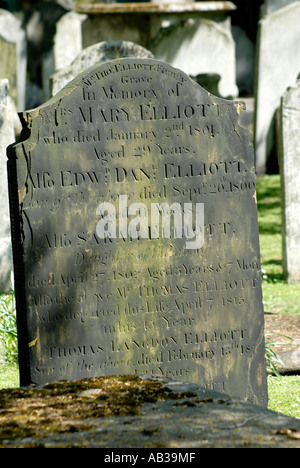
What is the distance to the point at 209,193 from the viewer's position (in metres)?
4.66

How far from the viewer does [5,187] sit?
25.2ft

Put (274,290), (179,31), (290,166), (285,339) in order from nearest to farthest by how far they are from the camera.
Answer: (285,339)
(274,290)
(290,166)
(179,31)

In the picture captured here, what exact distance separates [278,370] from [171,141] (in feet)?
6.27

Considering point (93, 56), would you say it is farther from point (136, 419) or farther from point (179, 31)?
point (136, 419)

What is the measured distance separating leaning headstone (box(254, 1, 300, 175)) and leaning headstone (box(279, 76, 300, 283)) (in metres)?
5.41

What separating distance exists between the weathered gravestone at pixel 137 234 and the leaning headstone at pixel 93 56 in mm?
4285

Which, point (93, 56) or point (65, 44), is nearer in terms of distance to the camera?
point (93, 56)

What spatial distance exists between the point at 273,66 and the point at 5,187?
23.3 feet

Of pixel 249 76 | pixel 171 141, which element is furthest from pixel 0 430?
pixel 249 76

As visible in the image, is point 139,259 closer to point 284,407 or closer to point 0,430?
point 284,407

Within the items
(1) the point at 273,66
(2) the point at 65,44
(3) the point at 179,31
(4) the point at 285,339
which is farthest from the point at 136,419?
(2) the point at 65,44

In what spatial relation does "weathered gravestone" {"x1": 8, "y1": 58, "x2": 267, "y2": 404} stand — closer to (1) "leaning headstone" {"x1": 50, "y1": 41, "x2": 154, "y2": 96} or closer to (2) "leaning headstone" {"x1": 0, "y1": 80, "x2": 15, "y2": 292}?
(2) "leaning headstone" {"x1": 0, "y1": 80, "x2": 15, "y2": 292}

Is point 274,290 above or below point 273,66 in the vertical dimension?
below

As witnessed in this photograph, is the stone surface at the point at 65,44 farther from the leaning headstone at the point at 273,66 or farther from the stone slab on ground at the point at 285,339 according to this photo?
the stone slab on ground at the point at 285,339
